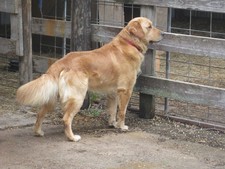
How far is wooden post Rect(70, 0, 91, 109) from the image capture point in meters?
6.79

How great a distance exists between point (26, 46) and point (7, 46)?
0.42 metres

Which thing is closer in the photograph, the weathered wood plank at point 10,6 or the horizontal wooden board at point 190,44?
the horizontal wooden board at point 190,44

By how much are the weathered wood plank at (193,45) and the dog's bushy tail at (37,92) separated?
5.08 ft

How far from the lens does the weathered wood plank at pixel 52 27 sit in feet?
23.9

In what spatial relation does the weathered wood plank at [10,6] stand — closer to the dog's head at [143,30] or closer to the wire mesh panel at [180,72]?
the wire mesh panel at [180,72]

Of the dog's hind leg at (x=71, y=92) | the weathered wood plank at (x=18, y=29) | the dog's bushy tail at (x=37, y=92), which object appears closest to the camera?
the dog's bushy tail at (x=37, y=92)

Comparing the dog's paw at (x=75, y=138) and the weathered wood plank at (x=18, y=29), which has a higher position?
the weathered wood plank at (x=18, y=29)

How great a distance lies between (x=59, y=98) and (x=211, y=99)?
1763 millimetres

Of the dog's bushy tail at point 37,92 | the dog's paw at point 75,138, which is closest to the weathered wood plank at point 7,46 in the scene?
the dog's bushy tail at point 37,92

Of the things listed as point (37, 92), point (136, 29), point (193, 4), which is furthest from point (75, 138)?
point (193, 4)

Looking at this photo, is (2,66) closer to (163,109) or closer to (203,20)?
(163,109)

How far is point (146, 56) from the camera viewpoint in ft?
21.8

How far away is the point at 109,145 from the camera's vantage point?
559 cm

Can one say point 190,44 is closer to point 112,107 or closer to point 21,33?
point 112,107
